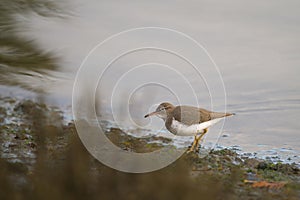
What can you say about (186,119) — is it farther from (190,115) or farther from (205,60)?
(205,60)

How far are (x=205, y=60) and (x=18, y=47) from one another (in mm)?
5358

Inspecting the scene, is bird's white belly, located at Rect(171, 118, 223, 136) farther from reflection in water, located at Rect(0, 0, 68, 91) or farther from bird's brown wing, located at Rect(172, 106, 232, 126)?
reflection in water, located at Rect(0, 0, 68, 91)

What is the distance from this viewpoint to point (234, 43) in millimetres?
13242

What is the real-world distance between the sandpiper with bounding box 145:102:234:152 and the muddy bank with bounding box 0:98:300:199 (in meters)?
0.57

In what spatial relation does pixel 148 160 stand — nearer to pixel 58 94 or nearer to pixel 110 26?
pixel 58 94

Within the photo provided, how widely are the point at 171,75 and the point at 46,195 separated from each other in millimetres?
8678

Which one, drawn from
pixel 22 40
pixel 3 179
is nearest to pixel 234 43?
pixel 22 40

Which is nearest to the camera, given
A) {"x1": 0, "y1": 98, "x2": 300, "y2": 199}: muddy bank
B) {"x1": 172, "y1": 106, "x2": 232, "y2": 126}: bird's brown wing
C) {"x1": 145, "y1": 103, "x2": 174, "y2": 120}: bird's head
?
{"x1": 0, "y1": 98, "x2": 300, "y2": 199}: muddy bank

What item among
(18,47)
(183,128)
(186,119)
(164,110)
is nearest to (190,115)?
(186,119)

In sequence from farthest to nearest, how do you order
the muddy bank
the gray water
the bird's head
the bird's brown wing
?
the gray water < the bird's head < the bird's brown wing < the muddy bank

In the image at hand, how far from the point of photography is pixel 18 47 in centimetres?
871

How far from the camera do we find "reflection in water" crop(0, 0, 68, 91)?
341 inches

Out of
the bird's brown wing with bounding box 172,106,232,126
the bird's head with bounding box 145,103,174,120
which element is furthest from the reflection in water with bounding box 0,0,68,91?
the bird's brown wing with bounding box 172,106,232,126

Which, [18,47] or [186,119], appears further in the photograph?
[18,47]
